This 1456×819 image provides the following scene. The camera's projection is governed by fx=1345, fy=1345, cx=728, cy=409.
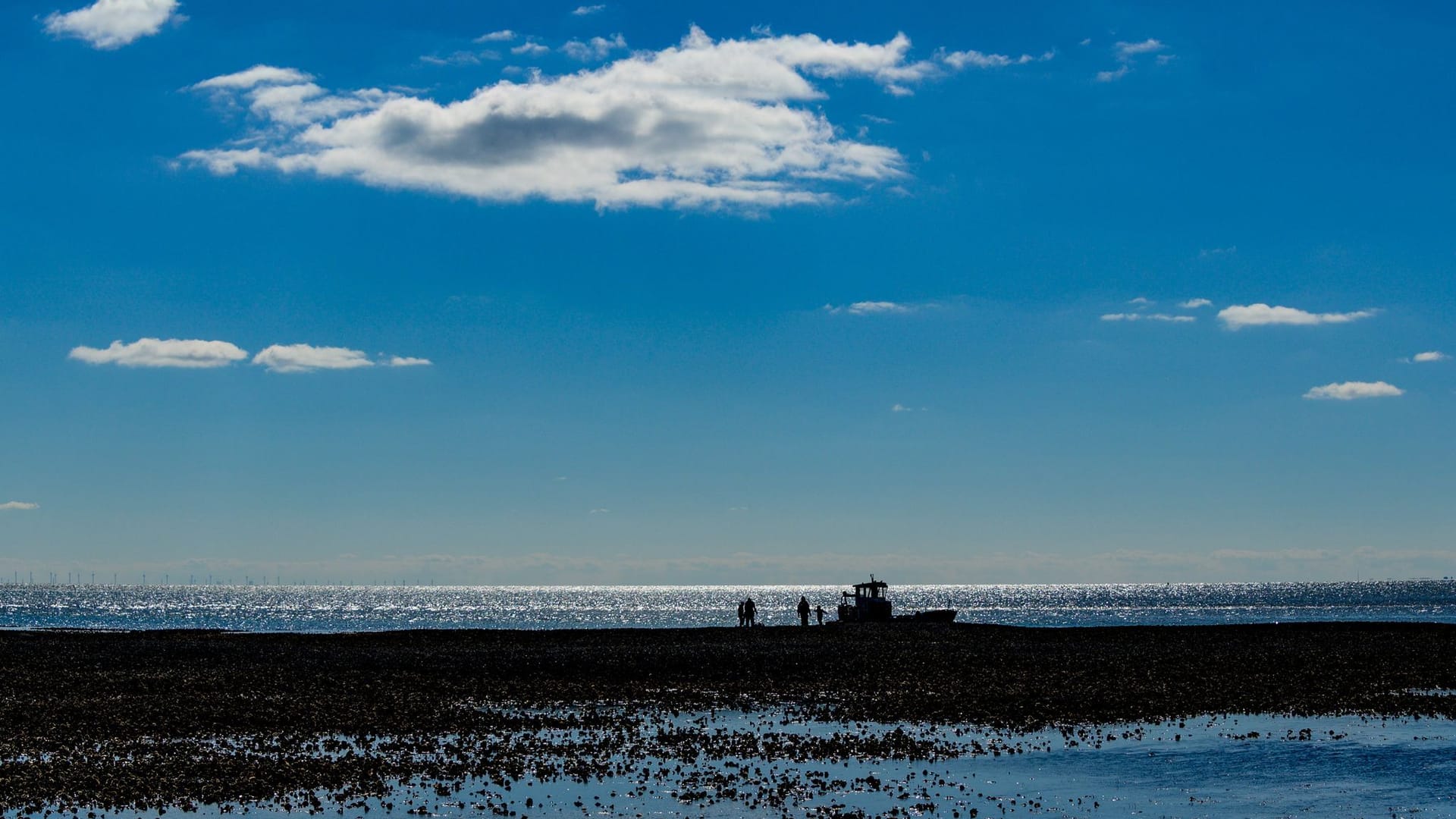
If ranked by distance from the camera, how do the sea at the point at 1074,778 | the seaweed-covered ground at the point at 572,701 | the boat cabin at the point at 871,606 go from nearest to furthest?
the sea at the point at 1074,778, the seaweed-covered ground at the point at 572,701, the boat cabin at the point at 871,606

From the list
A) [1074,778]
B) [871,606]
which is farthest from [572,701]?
[871,606]

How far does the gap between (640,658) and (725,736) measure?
18.4 metres

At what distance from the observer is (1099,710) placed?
3775cm

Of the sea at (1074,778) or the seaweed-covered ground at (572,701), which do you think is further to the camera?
the seaweed-covered ground at (572,701)

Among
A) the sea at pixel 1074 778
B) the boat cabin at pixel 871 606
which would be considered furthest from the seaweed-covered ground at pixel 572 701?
the boat cabin at pixel 871 606

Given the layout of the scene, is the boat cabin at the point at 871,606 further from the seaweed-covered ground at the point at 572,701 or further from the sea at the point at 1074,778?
the sea at the point at 1074,778

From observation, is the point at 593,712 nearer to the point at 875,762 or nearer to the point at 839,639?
the point at 875,762

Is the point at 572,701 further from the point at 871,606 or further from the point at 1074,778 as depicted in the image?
the point at 871,606

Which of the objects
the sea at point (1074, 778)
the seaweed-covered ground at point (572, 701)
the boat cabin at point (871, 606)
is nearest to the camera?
the sea at point (1074, 778)

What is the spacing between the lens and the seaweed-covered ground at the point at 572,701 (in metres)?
27.2

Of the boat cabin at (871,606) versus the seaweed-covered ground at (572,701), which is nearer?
the seaweed-covered ground at (572,701)

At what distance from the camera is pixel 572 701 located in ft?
136

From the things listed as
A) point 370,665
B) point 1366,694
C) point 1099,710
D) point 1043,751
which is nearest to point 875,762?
point 1043,751

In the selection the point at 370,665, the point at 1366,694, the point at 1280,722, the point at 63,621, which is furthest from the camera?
the point at 63,621
